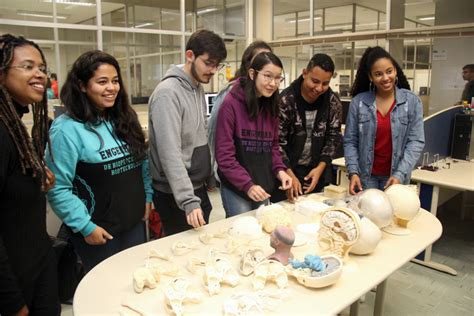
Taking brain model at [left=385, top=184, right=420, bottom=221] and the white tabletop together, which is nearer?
brain model at [left=385, top=184, right=420, bottom=221]

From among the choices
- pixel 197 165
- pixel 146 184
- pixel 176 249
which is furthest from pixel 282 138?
pixel 176 249

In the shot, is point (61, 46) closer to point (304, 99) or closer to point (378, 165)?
point (304, 99)

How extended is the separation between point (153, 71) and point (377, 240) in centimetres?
592

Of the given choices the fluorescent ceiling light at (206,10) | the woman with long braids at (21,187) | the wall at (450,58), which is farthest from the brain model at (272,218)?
the fluorescent ceiling light at (206,10)

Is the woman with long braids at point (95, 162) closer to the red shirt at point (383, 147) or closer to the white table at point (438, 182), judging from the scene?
the red shirt at point (383, 147)

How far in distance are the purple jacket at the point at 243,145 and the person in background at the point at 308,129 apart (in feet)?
0.61

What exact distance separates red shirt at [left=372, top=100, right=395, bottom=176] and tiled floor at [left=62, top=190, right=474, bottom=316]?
82 cm

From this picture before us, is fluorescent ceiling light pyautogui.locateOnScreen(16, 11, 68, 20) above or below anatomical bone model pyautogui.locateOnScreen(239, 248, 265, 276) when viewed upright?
above

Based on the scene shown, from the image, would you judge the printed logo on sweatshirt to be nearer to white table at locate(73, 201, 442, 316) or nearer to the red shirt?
white table at locate(73, 201, 442, 316)

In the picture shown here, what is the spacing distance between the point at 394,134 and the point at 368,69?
40 centimetres

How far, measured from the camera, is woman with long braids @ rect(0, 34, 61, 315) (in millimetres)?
1048

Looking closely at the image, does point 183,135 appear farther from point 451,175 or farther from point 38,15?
point 38,15

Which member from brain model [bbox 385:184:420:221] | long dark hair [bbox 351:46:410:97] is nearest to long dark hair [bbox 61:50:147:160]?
brain model [bbox 385:184:420:221]

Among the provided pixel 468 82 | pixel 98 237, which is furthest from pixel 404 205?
pixel 468 82
